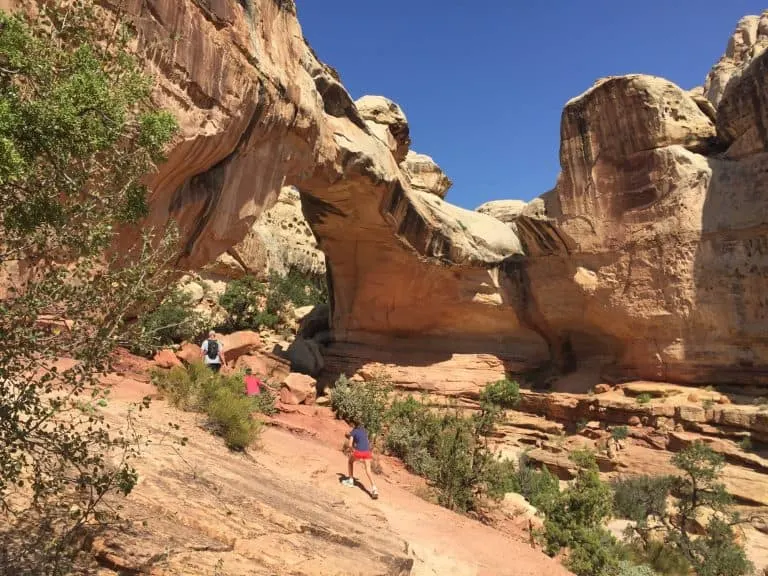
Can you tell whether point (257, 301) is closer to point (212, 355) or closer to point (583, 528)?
point (212, 355)

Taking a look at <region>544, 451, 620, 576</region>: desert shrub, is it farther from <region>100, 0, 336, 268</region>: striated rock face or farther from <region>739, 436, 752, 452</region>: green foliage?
<region>100, 0, 336, 268</region>: striated rock face

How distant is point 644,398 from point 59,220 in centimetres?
1570

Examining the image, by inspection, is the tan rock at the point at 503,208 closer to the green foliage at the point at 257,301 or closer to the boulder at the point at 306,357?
the green foliage at the point at 257,301

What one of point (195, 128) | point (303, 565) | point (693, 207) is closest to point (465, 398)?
point (693, 207)

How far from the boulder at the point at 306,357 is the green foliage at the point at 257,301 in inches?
142

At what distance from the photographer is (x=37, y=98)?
109 inches

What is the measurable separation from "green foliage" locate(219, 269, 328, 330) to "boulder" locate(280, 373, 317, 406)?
7740 mm

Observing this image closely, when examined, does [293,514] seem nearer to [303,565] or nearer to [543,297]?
[303,565]

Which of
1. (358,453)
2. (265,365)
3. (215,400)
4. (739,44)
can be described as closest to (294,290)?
(265,365)

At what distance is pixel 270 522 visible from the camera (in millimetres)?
4879

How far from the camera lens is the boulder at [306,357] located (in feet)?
57.3

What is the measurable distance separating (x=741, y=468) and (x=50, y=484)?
47.5ft

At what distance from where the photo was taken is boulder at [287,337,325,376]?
17469mm

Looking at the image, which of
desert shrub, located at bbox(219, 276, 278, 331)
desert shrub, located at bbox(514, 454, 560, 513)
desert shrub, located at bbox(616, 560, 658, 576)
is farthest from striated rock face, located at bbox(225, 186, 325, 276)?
desert shrub, located at bbox(616, 560, 658, 576)
